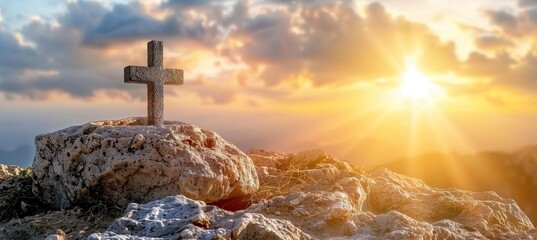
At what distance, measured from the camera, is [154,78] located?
11.1 metres

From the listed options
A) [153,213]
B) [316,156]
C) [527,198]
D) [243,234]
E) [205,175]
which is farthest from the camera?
[527,198]

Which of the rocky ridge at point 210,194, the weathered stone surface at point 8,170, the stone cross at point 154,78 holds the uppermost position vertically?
the stone cross at point 154,78

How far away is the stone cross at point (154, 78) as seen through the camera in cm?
1092

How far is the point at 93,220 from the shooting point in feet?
27.4

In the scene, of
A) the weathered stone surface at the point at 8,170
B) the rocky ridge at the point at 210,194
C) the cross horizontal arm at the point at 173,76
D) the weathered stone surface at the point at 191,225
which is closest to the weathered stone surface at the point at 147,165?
the rocky ridge at the point at 210,194

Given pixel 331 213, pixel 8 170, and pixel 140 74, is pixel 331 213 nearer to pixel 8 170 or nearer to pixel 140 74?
pixel 140 74

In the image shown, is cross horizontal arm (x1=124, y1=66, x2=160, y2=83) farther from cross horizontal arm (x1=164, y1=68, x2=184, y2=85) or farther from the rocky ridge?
the rocky ridge

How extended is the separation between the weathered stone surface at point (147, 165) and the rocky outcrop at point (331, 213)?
0.72m

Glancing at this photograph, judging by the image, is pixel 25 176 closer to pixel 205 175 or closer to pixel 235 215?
pixel 205 175

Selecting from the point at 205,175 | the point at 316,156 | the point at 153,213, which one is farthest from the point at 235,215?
the point at 316,156

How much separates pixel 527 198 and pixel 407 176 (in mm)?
4507

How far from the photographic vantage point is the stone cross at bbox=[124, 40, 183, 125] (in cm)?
1092

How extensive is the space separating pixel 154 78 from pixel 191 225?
602cm

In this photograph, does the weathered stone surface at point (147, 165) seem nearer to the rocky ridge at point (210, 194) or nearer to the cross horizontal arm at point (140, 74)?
the rocky ridge at point (210, 194)
